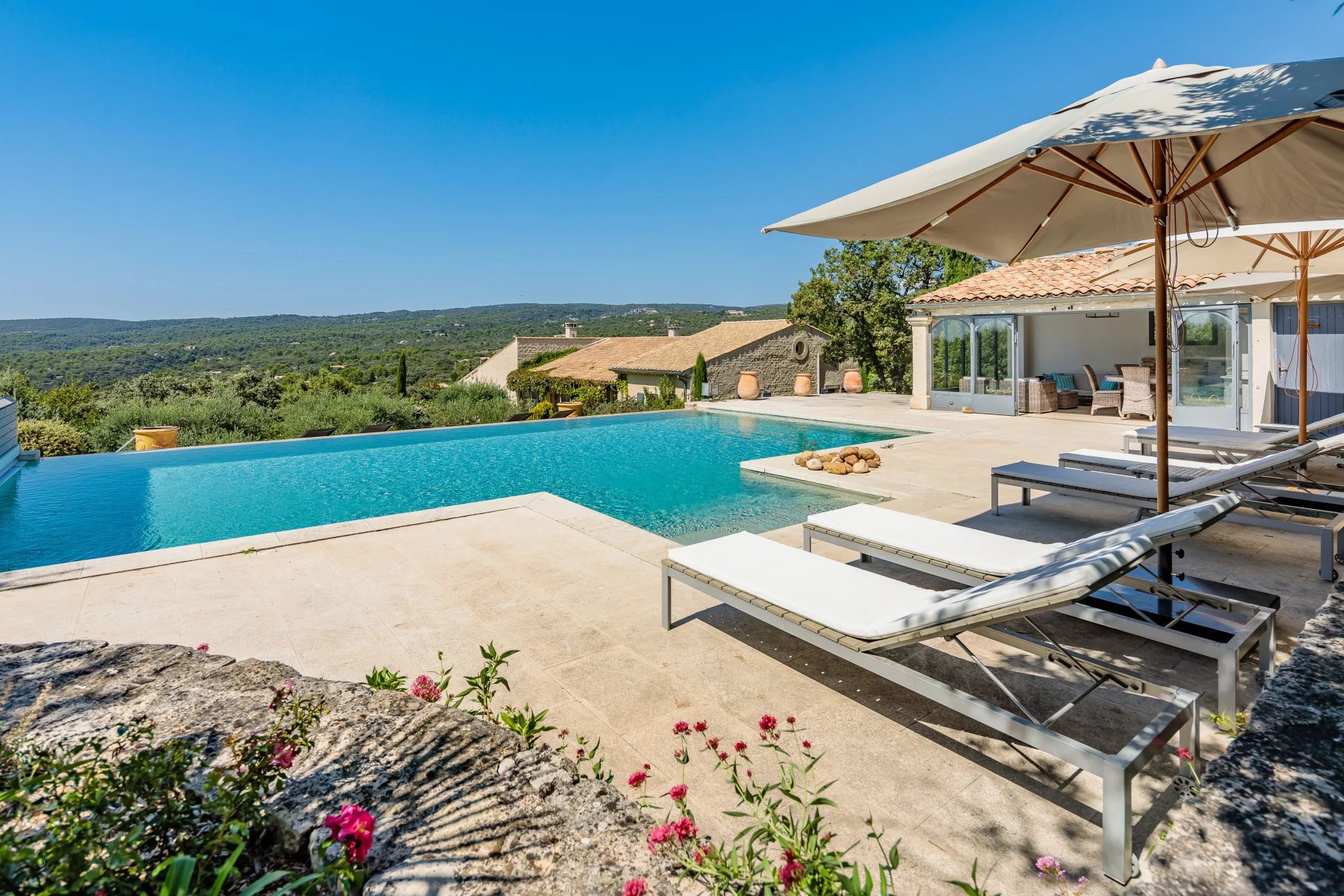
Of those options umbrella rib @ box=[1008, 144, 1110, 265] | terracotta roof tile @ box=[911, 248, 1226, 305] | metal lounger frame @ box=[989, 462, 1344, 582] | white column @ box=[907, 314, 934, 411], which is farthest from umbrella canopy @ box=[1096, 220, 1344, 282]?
white column @ box=[907, 314, 934, 411]

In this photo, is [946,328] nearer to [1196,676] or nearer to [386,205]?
[1196,676]

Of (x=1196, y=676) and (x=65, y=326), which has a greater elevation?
(x=65, y=326)

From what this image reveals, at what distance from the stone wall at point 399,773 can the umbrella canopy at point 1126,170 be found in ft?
9.67

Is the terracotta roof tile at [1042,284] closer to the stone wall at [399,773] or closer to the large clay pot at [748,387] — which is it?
the large clay pot at [748,387]

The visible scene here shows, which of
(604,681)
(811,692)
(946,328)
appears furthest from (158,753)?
(946,328)

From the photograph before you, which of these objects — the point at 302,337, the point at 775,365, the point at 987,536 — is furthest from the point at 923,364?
the point at 302,337

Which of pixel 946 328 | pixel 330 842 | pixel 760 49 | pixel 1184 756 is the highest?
pixel 760 49

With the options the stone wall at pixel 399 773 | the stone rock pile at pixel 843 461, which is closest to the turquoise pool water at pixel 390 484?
the stone rock pile at pixel 843 461

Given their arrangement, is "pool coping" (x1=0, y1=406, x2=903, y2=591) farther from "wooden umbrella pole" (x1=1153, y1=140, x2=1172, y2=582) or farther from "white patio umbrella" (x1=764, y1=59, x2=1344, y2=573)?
"wooden umbrella pole" (x1=1153, y1=140, x2=1172, y2=582)

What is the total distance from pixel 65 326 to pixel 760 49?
78.5 metres

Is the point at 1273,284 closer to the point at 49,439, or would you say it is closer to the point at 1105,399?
the point at 1105,399

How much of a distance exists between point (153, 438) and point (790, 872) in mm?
16827

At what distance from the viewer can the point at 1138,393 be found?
1470cm

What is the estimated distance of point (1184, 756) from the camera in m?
1.96
